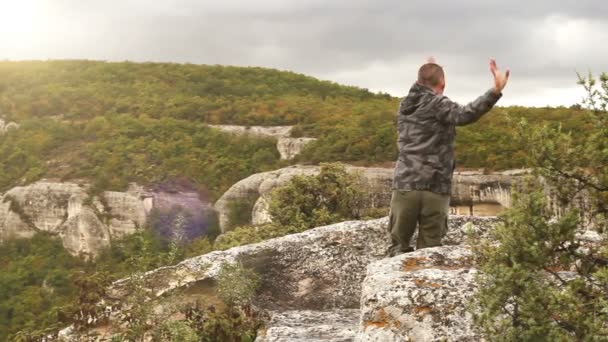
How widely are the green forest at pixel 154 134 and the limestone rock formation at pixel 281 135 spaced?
914 mm

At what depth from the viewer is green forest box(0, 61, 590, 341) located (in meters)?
35.2

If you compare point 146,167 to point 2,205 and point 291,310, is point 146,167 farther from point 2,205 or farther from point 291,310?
point 291,310

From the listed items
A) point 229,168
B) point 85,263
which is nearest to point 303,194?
point 85,263

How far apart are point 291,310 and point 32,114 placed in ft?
215

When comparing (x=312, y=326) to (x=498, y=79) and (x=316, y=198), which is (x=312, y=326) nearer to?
(x=498, y=79)

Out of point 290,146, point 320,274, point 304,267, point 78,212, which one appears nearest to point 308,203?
point 304,267

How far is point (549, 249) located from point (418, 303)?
1315 mm

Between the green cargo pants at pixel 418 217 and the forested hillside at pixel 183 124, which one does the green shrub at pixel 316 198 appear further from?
the forested hillside at pixel 183 124

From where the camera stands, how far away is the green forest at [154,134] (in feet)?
115

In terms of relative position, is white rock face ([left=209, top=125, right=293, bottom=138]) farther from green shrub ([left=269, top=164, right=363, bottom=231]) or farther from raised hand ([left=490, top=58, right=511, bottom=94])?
raised hand ([left=490, top=58, right=511, bottom=94])

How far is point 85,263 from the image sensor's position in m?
42.3

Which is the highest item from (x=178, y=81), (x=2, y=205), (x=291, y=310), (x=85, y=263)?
(x=178, y=81)

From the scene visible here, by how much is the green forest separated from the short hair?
3.55 metres

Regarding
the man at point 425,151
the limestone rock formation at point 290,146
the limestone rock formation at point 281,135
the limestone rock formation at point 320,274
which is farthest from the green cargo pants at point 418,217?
the limestone rock formation at point 290,146
